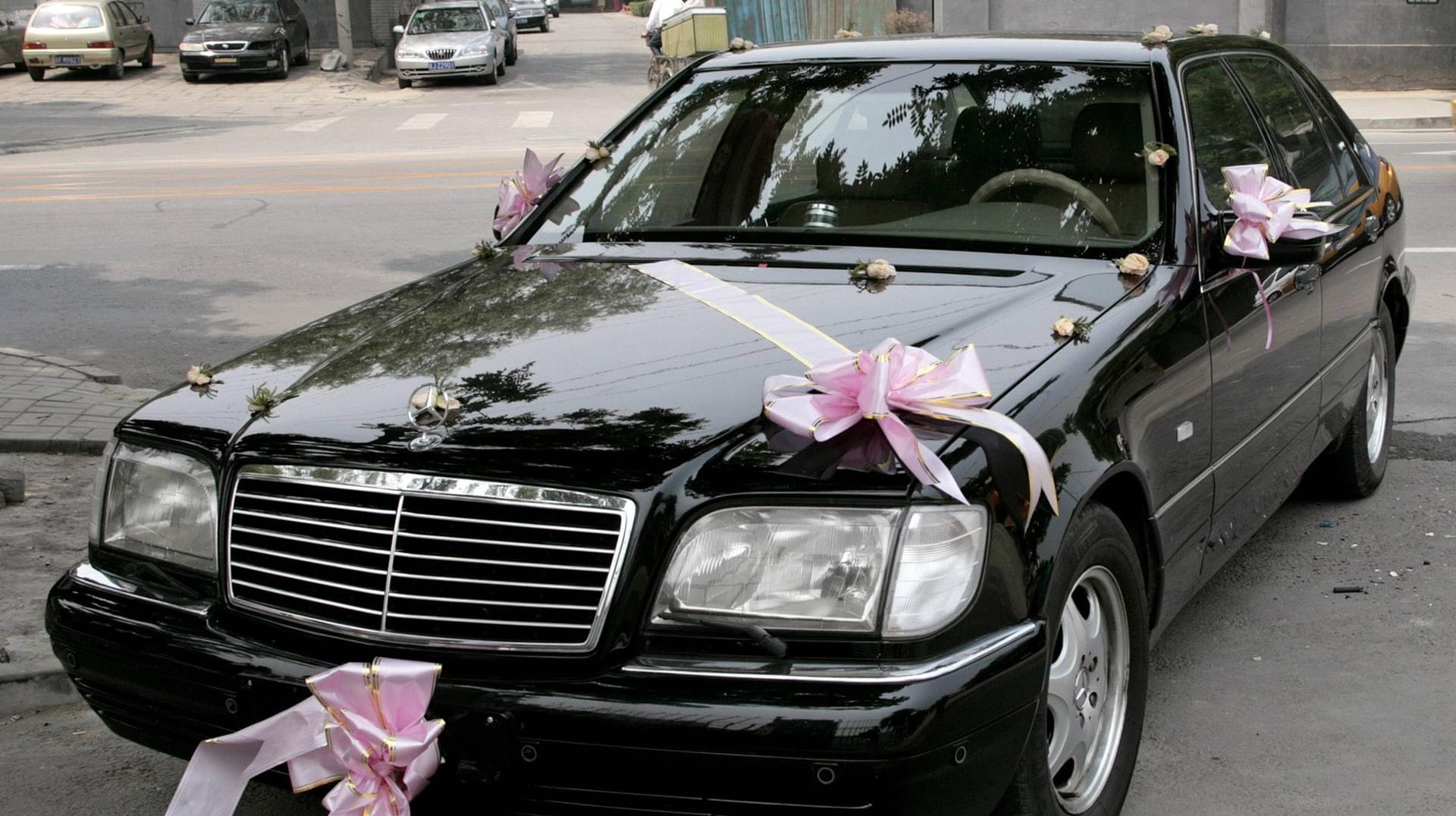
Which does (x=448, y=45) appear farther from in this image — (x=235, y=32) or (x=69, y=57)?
(x=69, y=57)

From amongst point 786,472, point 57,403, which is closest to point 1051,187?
point 786,472

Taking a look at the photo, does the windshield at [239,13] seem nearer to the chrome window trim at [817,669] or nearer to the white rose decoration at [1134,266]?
the white rose decoration at [1134,266]

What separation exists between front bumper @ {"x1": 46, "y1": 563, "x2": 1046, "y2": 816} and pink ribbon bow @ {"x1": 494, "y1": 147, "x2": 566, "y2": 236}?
210cm

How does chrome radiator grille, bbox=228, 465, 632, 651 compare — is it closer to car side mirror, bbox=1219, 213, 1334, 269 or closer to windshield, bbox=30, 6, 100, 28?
car side mirror, bbox=1219, 213, 1334, 269

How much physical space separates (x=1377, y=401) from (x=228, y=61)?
29410 millimetres

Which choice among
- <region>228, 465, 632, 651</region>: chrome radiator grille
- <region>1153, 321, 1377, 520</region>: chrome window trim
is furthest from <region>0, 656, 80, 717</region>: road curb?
<region>1153, 321, 1377, 520</region>: chrome window trim

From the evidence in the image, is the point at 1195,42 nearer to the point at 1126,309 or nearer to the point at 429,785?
the point at 1126,309

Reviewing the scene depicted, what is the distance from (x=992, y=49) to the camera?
4.43m

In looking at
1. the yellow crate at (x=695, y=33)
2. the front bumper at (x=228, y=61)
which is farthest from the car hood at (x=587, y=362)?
the front bumper at (x=228, y=61)

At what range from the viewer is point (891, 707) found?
2.47 m

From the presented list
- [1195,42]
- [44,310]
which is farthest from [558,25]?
[1195,42]

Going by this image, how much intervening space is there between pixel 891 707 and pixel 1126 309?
1.35 m

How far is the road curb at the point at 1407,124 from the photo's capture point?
21.2m

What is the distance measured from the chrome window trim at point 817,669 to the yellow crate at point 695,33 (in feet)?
46.9
